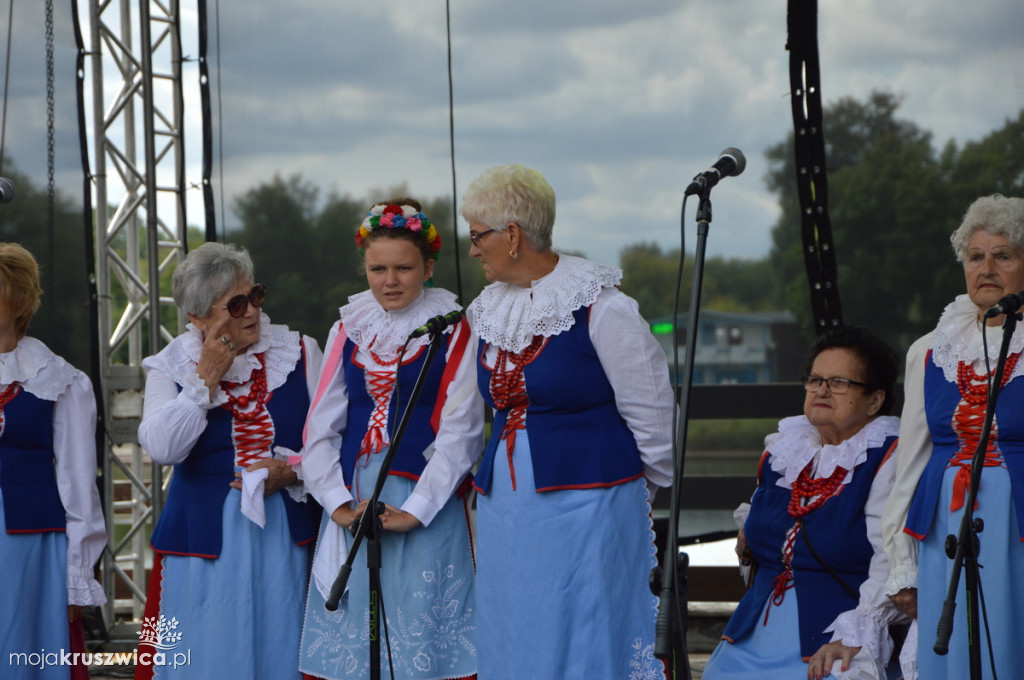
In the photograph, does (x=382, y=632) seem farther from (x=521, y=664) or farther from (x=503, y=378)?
(x=503, y=378)

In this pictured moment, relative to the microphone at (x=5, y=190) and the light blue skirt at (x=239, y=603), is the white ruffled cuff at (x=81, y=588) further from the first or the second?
the microphone at (x=5, y=190)

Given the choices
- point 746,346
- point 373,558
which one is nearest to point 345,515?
point 373,558

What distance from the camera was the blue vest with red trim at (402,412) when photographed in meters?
2.99

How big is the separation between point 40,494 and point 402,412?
1.17 meters

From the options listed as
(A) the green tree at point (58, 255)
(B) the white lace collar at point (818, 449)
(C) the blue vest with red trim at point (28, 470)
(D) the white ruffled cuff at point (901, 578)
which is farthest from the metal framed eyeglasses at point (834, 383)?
(A) the green tree at point (58, 255)

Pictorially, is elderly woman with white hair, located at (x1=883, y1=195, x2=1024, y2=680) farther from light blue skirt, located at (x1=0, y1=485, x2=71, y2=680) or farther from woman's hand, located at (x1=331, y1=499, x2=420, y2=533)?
light blue skirt, located at (x1=0, y1=485, x2=71, y2=680)

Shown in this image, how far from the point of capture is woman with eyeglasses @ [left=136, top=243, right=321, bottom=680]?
3.05 meters

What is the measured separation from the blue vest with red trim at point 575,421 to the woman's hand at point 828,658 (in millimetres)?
674

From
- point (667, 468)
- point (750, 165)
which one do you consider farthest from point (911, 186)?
point (667, 468)

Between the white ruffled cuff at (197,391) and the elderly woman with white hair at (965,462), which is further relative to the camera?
the white ruffled cuff at (197,391)

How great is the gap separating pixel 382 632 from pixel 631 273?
10.2 feet

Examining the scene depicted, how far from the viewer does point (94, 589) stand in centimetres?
329

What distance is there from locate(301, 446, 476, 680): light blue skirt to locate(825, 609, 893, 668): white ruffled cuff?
981 millimetres

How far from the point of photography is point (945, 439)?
2820 millimetres
